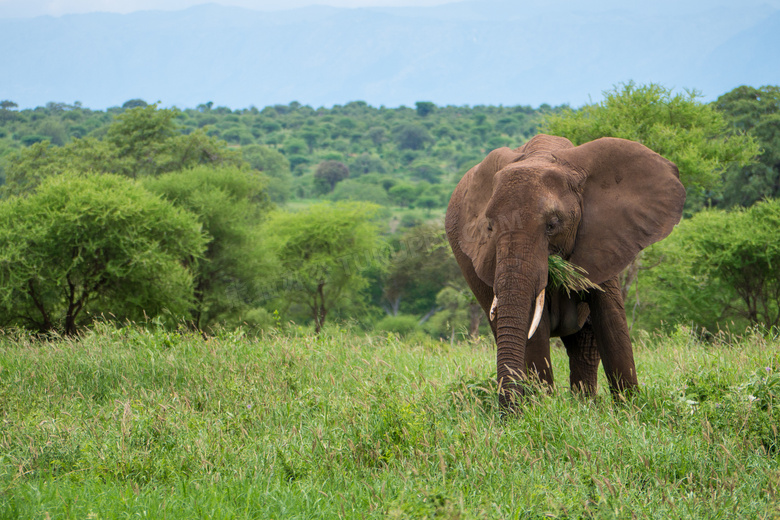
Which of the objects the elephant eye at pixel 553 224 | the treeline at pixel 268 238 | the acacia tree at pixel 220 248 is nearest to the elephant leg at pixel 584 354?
the elephant eye at pixel 553 224

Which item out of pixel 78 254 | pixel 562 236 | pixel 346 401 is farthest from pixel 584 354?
pixel 78 254

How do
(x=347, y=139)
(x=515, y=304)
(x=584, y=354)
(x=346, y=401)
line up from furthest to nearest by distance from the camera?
(x=347, y=139) < (x=584, y=354) < (x=346, y=401) < (x=515, y=304)

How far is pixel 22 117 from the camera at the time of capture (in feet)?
345

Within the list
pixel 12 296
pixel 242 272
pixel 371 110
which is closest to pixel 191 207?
pixel 242 272

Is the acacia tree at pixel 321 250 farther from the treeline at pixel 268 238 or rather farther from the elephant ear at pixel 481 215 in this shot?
the elephant ear at pixel 481 215

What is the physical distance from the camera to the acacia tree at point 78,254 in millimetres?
18281

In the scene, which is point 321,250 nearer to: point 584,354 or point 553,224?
point 584,354

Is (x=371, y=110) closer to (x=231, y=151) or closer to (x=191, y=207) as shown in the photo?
(x=231, y=151)

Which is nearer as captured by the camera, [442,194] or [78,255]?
[78,255]

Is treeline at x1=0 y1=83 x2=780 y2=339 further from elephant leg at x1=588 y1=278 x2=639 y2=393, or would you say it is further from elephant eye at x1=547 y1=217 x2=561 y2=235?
elephant eye at x1=547 y1=217 x2=561 y2=235

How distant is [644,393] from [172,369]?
16.1 feet

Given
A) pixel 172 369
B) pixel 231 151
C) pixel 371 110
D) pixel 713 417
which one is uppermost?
pixel 371 110

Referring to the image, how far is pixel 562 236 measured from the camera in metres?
5.90

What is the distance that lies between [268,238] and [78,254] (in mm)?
19407
